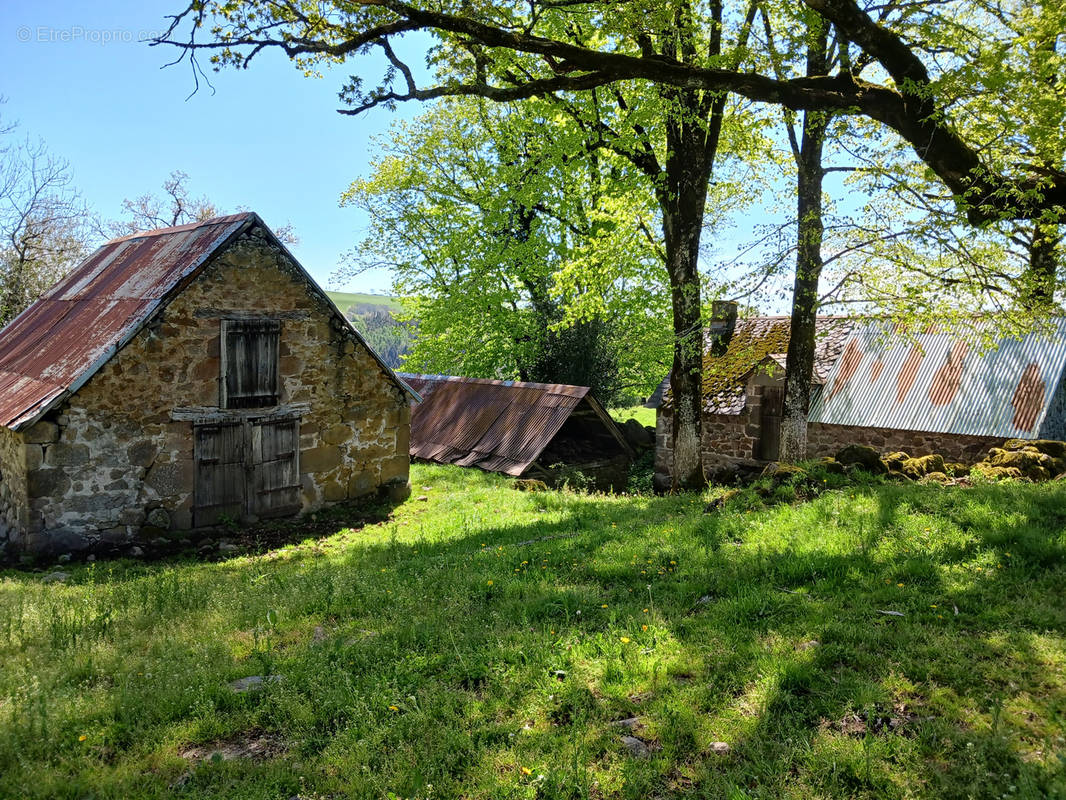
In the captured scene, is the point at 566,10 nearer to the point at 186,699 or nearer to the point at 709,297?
the point at 709,297

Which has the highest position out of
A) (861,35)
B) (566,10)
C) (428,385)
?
(566,10)

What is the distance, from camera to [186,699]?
188 inches

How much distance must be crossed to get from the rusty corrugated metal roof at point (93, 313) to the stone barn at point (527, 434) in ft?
13.6

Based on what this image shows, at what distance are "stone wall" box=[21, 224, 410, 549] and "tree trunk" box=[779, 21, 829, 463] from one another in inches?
324

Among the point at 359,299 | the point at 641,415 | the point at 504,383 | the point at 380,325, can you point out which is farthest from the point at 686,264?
the point at 359,299

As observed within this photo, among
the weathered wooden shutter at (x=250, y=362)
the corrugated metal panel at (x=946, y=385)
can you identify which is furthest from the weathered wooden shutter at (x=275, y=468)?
the corrugated metal panel at (x=946, y=385)

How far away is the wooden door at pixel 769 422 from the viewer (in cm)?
1933

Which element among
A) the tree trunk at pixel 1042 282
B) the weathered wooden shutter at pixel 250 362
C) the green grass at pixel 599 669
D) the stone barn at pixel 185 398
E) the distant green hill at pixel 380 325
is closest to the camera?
the green grass at pixel 599 669

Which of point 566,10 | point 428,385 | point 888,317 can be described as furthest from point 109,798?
point 428,385

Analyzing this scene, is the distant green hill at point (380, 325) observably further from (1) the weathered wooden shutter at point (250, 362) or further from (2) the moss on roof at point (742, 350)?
(2) the moss on roof at point (742, 350)

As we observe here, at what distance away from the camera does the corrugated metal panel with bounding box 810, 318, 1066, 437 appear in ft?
53.7

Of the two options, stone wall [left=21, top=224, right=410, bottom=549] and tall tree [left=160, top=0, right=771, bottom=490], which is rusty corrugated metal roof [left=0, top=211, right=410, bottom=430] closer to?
stone wall [left=21, top=224, right=410, bottom=549]

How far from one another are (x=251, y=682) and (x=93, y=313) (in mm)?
9783

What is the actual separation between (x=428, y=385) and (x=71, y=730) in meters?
17.8
